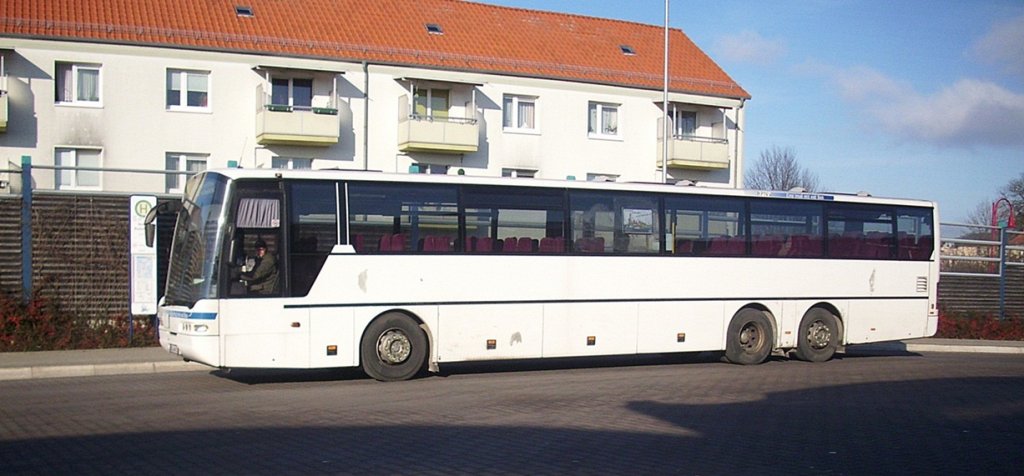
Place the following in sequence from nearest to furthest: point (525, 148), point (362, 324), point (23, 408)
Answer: point (23, 408) < point (362, 324) < point (525, 148)

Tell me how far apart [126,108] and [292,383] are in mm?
20196

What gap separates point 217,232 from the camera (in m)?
14.1

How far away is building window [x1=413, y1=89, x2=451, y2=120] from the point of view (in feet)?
119

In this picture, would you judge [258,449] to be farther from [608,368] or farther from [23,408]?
[608,368]

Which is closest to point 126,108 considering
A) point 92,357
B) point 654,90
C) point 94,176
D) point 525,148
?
point 94,176

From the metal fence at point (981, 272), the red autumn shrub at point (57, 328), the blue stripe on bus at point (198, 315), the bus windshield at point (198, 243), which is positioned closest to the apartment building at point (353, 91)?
the metal fence at point (981, 272)

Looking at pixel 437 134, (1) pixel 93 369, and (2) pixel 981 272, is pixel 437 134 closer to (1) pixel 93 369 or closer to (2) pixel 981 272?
(2) pixel 981 272

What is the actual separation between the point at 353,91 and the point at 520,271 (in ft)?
67.2

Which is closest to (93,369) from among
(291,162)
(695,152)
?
(291,162)

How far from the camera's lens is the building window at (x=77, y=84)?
31594mm

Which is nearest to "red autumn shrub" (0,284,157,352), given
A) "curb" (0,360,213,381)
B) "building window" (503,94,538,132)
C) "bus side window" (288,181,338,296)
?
"curb" (0,360,213,381)

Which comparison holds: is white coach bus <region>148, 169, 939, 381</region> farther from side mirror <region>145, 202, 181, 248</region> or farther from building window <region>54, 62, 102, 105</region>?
building window <region>54, 62, 102, 105</region>

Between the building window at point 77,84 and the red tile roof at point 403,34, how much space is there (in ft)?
3.20

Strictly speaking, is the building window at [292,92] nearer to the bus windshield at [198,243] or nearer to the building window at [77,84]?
the building window at [77,84]
